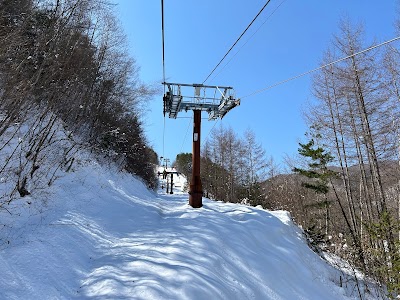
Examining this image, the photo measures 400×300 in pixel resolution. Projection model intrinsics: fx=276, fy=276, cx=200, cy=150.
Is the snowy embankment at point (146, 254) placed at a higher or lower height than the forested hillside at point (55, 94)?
lower

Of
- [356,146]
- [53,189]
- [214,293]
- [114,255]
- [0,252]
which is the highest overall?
[356,146]

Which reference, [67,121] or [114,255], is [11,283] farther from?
[67,121]

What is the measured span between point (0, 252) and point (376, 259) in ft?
28.7

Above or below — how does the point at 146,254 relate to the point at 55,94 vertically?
below

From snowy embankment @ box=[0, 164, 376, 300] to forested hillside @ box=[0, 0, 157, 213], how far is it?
753 millimetres

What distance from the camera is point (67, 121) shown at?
9.64 meters

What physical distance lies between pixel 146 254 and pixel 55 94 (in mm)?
4752

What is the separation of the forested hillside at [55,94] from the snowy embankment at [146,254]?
2.47ft

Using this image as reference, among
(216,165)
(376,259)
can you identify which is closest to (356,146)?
(376,259)

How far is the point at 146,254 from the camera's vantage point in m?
4.45

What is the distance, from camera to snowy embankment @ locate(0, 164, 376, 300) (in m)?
3.28

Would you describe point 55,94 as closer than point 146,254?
No

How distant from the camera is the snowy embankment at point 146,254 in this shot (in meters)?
3.28

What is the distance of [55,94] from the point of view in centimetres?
685
